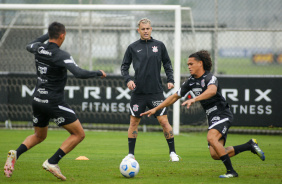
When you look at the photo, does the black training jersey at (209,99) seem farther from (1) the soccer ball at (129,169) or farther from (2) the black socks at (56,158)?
(2) the black socks at (56,158)

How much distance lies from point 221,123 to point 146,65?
86.5 inches

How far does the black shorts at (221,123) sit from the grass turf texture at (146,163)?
2.00ft

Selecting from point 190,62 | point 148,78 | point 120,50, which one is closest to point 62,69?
point 190,62

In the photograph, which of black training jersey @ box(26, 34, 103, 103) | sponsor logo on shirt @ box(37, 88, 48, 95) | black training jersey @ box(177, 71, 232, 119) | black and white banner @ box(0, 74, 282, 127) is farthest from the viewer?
black and white banner @ box(0, 74, 282, 127)

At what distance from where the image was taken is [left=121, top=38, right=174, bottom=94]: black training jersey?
327 inches

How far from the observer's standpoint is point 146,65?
27.6ft

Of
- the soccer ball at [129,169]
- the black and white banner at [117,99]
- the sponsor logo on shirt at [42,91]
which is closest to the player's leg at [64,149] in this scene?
the sponsor logo on shirt at [42,91]

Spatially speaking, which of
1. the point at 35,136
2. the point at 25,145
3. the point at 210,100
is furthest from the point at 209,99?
the point at 25,145

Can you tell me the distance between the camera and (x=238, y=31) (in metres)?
13.5

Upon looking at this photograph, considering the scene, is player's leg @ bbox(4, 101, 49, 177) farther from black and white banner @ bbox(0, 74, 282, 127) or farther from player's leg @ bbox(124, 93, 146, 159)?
black and white banner @ bbox(0, 74, 282, 127)

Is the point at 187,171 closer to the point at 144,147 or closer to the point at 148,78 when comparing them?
the point at 148,78

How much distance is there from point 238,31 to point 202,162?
6434 mm

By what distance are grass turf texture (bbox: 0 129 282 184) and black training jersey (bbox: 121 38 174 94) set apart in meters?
1.25

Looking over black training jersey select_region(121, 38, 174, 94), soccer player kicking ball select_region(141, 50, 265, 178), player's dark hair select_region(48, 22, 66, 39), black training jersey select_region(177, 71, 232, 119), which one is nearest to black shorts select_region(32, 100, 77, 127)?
player's dark hair select_region(48, 22, 66, 39)
